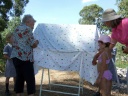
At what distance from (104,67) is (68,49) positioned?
136 centimetres

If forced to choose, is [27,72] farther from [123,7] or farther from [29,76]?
[123,7]

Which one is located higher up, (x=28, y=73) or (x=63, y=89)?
(x=28, y=73)

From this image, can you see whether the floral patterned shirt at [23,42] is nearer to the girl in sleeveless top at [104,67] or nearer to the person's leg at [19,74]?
the person's leg at [19,74]

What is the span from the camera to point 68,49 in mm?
5512

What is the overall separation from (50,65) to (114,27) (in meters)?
1.95

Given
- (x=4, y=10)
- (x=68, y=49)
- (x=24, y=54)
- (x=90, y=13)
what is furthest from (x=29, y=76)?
(x=90, y=13)

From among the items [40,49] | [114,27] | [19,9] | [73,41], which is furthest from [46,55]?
[19,9]

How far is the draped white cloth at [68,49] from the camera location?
5408mm

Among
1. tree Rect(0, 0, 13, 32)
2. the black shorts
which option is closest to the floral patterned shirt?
the black shorts

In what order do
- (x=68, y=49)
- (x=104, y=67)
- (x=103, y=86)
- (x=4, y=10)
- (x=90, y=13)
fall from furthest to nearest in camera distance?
(x=90, y=13) → (x=4, y=10) → (x=68, y=49) → (x=103, y=86) → (x=104, y=67)

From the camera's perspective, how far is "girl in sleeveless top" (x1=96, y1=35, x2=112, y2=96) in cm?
430

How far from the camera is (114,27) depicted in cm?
400

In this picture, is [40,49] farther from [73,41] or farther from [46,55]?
[73,41]

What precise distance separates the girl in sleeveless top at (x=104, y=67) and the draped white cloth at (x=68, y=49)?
896 mm
